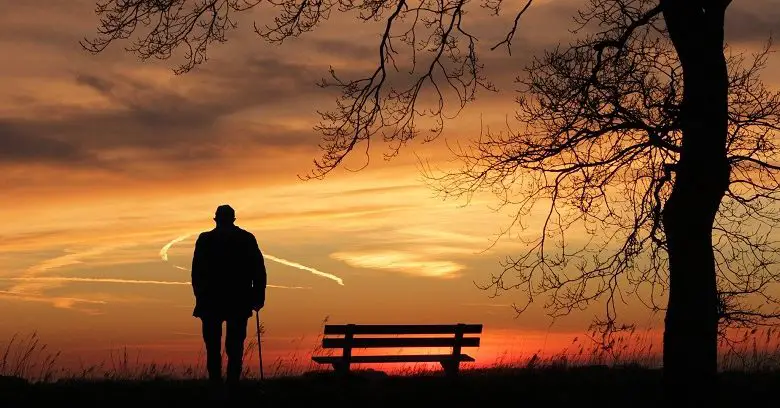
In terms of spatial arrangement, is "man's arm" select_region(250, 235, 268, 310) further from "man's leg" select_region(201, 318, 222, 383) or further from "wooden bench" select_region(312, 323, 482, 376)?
"wooden bench" select_region(312, 323, 482, 376)

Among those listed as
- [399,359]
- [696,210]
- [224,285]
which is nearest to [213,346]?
[224,285]

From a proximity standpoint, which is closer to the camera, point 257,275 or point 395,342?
point 257,275

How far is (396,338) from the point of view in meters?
15.2

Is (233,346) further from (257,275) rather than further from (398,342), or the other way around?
(398,342)

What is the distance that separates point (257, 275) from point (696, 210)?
525cm

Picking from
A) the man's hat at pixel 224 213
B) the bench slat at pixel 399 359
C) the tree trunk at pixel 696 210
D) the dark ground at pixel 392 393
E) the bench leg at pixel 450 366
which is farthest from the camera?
the bench leg at pixel 450 366

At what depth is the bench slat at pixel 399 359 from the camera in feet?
48.9

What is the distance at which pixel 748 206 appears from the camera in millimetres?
14156

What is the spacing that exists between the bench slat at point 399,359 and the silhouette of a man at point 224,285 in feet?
11.1

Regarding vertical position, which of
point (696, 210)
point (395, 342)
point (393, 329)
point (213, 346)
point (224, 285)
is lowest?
point (213, 346)

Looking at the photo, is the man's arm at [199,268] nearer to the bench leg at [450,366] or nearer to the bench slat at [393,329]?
the bench slat at [393,329]

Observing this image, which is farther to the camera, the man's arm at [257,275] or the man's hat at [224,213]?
the man's arm at [257,275]

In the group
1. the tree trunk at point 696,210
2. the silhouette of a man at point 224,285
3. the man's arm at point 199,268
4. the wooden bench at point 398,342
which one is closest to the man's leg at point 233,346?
the silhouette of a man at point 224,285

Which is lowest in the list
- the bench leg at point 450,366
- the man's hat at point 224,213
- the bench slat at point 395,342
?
the bench leg at point 450,366
